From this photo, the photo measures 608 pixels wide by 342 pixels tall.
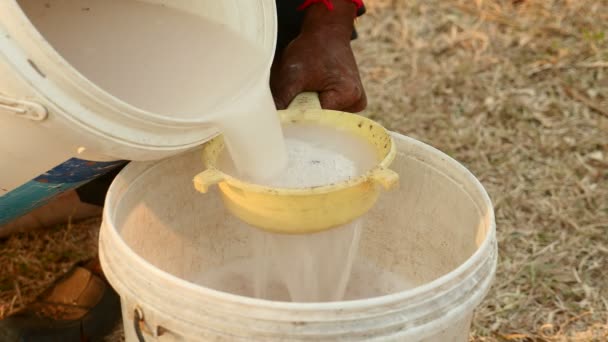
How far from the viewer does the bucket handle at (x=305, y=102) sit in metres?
1.14

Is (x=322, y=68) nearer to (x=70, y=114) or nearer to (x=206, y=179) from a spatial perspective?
(x=206, y=179)

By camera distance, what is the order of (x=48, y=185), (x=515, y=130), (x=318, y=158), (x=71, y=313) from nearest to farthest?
1. (x=48, y=185)
2. (x=318, y=158)
3. (x=71, y=313)
4. (x=515, y=130)

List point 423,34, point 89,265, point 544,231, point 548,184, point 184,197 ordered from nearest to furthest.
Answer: point 184,197 < point 89,265 < point 544,231 < point 548,184 < point 423,34

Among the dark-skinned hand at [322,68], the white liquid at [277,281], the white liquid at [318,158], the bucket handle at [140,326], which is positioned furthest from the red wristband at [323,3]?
the bucket handle at [140,326]

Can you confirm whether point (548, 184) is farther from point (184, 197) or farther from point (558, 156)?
point (184, 197)

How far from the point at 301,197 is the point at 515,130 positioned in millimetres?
1091

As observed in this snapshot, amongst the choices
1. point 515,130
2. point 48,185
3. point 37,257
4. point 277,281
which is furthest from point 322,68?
point 515,130

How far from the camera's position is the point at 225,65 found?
39.6 inches

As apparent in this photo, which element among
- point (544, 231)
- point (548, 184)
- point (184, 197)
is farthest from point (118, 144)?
point (548, 184)

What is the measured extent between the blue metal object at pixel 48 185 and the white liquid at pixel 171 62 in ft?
0.33

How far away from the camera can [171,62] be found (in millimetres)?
1009

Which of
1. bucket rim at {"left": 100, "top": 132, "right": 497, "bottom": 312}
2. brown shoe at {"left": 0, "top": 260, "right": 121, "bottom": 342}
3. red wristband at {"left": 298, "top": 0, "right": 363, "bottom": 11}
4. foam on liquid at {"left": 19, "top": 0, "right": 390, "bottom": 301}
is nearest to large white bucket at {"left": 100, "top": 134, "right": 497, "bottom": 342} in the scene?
bucket rim at {"left": 100, "top": 132, "right": 497, "bottom": 312}

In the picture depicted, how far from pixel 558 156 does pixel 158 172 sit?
1.06 m

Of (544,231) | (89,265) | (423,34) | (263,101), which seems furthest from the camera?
(423,34)
